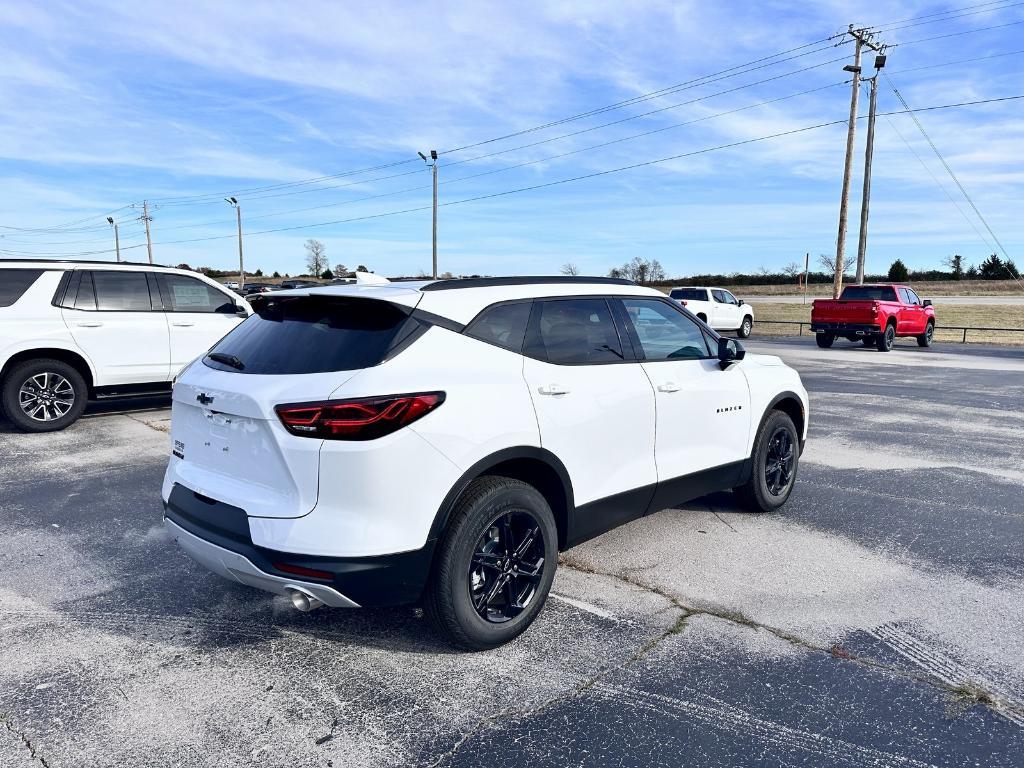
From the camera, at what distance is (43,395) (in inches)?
326

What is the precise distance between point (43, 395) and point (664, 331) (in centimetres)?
721

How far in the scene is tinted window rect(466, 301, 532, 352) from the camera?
342 centimetres

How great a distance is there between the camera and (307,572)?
9.59ft

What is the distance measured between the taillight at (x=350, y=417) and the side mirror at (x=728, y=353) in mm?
2469

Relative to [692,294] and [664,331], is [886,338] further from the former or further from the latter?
[664,331]

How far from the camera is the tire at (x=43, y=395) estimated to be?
8102mm

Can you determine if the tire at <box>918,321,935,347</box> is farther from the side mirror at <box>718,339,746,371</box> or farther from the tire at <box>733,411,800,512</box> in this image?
the side mirror at <box>718,339,746,371</box>

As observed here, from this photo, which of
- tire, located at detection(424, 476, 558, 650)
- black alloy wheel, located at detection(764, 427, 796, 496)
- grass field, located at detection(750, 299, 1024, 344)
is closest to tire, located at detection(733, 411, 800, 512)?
black alloy wheel, located at detection(764, 427, 796, 496)

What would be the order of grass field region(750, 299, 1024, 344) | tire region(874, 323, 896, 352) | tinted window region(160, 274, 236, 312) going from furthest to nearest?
grass field region(750, 299, 1024, 344), tire region(874, 323, 896, 352), tinted window region(160, 274, 236, 312)

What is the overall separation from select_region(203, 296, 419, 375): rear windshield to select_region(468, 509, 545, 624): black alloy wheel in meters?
0.93

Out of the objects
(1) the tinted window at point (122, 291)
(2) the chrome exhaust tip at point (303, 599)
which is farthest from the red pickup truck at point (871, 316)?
(2) the chrome exhaust tip at point (303, 599)

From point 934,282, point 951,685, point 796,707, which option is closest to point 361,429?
point 796,707

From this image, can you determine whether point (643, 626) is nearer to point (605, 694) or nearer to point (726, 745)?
point (605, 694)

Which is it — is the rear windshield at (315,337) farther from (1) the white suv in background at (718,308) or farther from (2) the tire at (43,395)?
(1) the white suv in background at (718,308)
